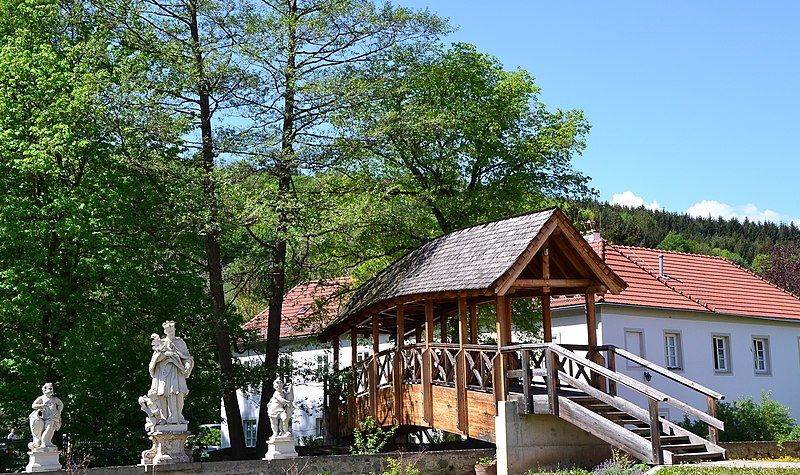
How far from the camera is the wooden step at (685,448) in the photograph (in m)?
13.9

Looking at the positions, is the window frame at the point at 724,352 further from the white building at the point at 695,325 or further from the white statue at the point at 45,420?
the white statue at the point at 45,420

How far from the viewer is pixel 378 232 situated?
2567 cm

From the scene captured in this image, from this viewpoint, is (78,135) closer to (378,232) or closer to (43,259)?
(43,259)

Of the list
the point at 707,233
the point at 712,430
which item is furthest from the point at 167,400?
the point at 707,233

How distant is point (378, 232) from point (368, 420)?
255 inches

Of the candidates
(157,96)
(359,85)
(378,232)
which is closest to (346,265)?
(378,232)

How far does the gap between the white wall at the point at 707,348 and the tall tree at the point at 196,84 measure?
10.6 m

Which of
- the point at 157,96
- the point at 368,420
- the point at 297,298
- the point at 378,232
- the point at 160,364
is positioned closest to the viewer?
the point at 160,364

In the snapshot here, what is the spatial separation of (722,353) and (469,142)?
11801 mm

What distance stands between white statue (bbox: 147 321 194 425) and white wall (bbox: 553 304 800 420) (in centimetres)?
1468

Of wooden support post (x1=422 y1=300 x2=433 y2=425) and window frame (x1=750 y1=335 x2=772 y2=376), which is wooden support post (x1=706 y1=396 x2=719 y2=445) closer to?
wooden support post (x1=422 y1=300 x2=433 y2=425)

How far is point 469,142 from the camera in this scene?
26.1 meters

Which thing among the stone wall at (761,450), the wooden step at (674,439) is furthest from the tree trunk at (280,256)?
the wooden step at (674,439)

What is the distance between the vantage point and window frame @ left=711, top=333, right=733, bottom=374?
30.2 metres
